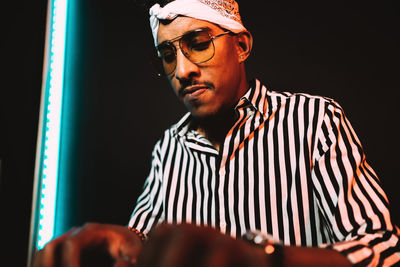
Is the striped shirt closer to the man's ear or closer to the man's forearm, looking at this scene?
the man's ear

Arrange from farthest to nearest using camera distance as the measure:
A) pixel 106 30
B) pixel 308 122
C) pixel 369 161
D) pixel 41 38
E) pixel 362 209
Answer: pixel 106 30 → pixel 41 38 → pixel 369 161 → pixel 308 122 → pixel 362 209

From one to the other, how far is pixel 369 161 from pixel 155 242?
1.36 metres


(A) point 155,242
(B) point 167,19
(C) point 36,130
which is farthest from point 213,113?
(C) point 36,130

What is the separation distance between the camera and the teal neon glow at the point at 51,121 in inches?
54.2

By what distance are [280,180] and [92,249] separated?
2.44 feet

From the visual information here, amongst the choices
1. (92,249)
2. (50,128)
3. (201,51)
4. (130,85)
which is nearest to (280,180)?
(201,51)

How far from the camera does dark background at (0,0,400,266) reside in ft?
4.26

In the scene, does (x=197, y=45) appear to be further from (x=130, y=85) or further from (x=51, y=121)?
(x=51, y=121)

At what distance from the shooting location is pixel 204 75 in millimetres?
1046

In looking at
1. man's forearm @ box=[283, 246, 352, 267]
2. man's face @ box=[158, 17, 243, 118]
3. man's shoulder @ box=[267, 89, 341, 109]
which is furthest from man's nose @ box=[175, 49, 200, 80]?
man's forearm @ box=[283, 246, 352, 267]

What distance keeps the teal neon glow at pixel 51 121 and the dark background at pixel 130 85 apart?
0.05m

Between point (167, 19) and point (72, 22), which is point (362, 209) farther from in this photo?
point (72, 22)

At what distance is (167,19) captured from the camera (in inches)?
42.5

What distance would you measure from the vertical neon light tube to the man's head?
2.53 ft
